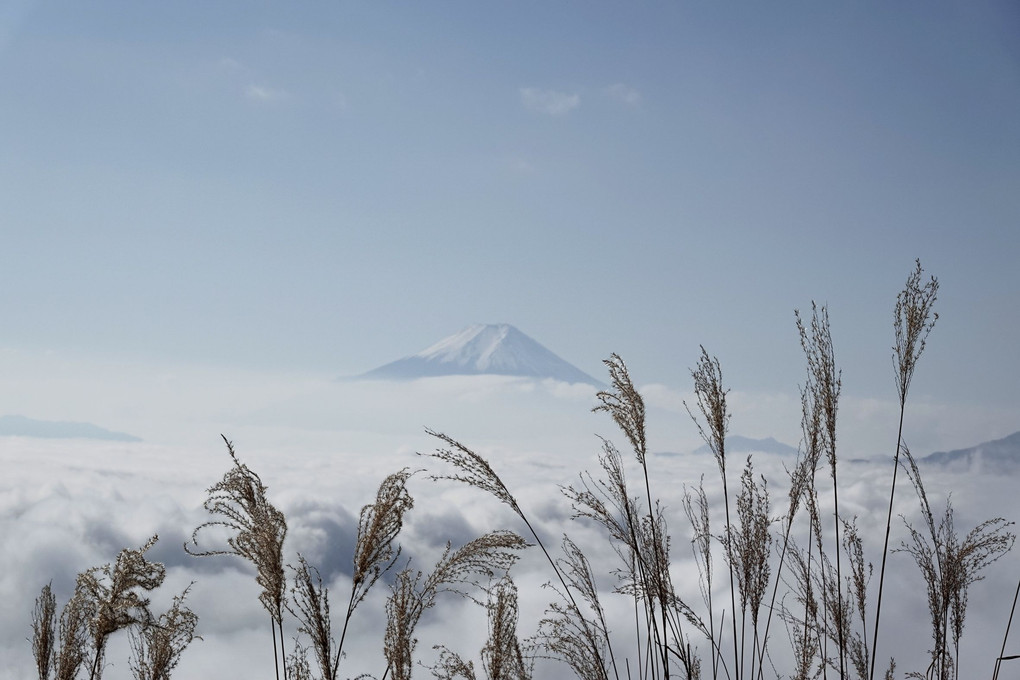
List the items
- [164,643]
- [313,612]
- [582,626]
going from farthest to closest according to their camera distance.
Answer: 1. [164,643]
2. [582,626]
3. [313,612]

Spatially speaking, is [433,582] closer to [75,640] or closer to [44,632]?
[75,640]

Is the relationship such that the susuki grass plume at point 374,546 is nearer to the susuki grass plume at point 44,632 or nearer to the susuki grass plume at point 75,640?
the susuki grass plume at point 75,640

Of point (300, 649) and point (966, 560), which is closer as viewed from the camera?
point (300, 649)

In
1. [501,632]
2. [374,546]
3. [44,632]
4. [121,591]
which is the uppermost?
[374,546]

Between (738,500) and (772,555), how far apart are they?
281 mm

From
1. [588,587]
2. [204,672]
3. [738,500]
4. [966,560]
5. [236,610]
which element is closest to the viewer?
[588,587]

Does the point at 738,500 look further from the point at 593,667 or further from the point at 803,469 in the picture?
the point at 593,667

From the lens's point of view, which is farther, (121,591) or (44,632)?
(44,632)

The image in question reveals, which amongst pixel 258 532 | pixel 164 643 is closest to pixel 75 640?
pixel 164 643

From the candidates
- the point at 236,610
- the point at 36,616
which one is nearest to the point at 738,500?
the point at 36,616

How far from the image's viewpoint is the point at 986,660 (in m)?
3.17

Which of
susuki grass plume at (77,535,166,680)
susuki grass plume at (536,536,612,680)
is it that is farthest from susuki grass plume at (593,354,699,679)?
susuki grass plume at (77,535,166,680)

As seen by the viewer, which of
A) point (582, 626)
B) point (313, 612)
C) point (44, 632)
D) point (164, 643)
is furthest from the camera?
point (44, 632)

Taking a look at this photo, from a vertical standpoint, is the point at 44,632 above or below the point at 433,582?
below
